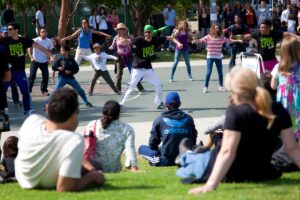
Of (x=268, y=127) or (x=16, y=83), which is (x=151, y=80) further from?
(x=268, y=127)

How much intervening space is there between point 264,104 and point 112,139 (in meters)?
2.91

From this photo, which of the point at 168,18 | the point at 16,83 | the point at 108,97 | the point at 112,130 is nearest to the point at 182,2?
the point at 168,18

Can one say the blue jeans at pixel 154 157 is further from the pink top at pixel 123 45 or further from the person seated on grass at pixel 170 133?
the pink top at pixel 123 45

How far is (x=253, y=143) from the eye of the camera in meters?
6.39

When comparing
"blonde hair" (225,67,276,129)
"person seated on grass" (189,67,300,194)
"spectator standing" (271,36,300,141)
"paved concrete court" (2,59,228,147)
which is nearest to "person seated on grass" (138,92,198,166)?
"spectator standing" (271,36,300,141)

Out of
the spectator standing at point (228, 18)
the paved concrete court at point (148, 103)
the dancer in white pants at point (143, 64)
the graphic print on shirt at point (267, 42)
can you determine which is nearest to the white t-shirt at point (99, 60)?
the paved concrete court at point (148, 103)

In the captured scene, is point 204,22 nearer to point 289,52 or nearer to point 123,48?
point 123,48

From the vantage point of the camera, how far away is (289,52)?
26.1ft

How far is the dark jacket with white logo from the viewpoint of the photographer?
974 cm

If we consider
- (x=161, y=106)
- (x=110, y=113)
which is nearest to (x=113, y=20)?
(x=161, y=106)

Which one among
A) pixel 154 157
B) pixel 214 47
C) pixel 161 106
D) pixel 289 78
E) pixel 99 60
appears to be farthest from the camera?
pixel 214 47

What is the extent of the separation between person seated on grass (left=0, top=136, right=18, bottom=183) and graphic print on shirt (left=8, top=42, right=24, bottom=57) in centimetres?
746

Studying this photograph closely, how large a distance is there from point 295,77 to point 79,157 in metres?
3.20

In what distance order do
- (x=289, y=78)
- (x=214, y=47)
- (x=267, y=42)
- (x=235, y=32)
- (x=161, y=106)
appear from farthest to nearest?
(x=235, y=32)
(x=214, y=47)
(x=161, y=106)
(x=267, y=42)
(x=289, y=78)
